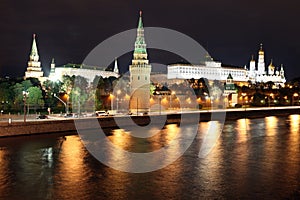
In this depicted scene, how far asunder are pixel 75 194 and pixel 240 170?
7.90 m

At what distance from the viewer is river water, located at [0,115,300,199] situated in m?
13.6

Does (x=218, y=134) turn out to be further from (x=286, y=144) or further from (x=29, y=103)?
(x=29, y=103)

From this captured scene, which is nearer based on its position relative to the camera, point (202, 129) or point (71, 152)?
point (71, 152)

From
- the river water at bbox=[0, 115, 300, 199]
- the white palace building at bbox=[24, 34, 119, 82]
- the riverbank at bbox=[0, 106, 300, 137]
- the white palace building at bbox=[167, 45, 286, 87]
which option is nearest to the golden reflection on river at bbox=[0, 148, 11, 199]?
the river water at bbox=[0, 115, 300, 199]

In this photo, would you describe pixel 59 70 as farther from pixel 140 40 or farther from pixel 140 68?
pixel 140 68

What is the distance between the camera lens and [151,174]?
16578 mm

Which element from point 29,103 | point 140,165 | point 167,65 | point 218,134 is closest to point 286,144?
point 218,134

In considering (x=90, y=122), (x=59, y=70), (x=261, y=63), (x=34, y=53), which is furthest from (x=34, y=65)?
(x=261, y=63)

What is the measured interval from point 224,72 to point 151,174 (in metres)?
114

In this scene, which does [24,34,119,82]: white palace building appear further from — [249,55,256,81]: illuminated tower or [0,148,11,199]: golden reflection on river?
[0,148,11,199]: golden reflection on river

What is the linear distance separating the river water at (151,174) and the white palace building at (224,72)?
84633 millimetres

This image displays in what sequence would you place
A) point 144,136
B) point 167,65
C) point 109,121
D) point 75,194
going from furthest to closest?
point 167,65 < point 109,121 < point 144,136 < point 75,194

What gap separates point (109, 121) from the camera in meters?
34.0

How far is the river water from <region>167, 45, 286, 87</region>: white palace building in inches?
3332
